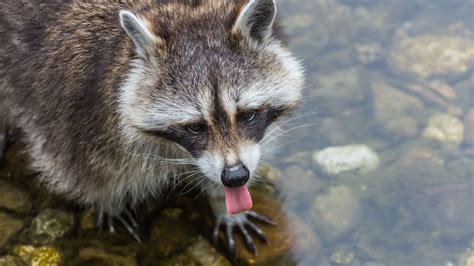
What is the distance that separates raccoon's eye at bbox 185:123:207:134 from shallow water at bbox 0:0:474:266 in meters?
1.05

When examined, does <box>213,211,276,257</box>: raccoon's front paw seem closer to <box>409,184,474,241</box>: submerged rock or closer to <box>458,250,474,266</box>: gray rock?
<box>409,184,474,241</box>: submerged rock

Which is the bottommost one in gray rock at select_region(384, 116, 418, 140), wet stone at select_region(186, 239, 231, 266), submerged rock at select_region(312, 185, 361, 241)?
submerged rock at select_region(312, 185, 361, 241)

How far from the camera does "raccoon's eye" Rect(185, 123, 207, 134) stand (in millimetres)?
3283

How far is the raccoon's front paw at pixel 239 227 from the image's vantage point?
13.8 feet

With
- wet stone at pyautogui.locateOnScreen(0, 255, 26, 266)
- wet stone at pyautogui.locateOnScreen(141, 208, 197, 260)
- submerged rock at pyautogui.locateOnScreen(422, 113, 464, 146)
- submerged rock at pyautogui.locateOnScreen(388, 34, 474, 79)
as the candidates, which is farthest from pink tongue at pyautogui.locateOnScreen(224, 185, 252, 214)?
submerged rock at pyautogui.locateOnScreen(388, 34, 474, 79)

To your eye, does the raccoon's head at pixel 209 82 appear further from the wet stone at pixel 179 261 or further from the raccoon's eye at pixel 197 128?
the wet stone at pixel 179 261

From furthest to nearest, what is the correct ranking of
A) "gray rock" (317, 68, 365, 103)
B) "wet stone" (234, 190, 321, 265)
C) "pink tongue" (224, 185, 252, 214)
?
"gray rock" (317, 68, 365, 103) → "wet stone" (234, 190, 321, 265) → "pink tongue" (224, 185, 252, 214)

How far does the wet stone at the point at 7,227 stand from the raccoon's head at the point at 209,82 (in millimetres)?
1109

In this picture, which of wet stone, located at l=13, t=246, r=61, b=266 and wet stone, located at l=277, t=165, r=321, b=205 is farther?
wet stone, located at l=277, t=165, r=321, b=205

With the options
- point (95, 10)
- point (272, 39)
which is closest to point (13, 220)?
point (95, 10)

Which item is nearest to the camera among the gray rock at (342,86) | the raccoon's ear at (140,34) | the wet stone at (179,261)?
the raccoon's ear at (140,34)

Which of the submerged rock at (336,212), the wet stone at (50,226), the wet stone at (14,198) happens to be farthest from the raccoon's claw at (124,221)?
the submerged rock at (336,212)

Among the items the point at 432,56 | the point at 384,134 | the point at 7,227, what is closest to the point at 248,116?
the point at 7,227

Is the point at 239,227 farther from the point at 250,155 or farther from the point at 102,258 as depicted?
the point at 250,155
